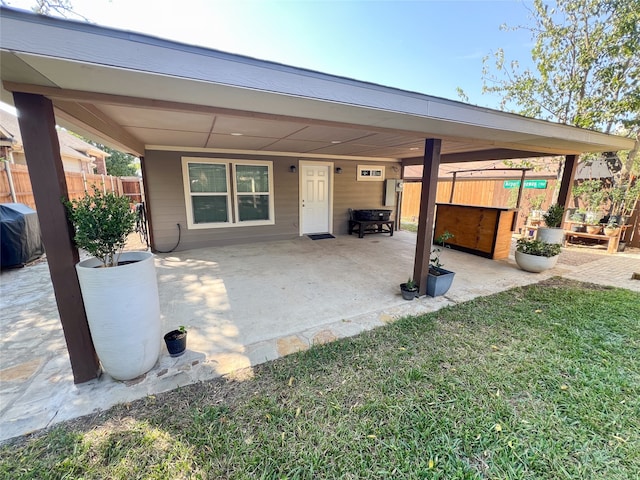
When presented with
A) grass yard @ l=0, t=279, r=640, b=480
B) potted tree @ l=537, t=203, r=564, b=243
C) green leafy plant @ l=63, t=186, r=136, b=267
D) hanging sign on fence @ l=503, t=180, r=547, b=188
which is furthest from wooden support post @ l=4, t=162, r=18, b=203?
hanging sign on fence @ l=503, t=180, r=547, b=188

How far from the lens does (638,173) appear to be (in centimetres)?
645

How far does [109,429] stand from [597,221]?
32.6ft

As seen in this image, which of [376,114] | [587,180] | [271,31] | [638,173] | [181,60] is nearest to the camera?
[181,60]

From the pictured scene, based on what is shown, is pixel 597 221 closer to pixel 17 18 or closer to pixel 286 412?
pixel 286 412

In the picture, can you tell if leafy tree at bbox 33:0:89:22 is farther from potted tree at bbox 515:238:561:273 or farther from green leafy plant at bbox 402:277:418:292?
potted tree at bbox 515:238:561:273

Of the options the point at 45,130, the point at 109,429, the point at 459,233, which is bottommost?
the point at 109,429

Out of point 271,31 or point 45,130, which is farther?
point 271,31

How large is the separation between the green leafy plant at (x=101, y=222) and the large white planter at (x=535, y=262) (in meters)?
5.86

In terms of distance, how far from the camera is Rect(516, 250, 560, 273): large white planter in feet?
15.4

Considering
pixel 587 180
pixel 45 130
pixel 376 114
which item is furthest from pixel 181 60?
pixel 587 180

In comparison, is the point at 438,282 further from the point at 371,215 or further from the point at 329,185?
the point at 329,185

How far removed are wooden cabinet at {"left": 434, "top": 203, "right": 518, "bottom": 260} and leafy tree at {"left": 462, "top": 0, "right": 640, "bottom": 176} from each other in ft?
13.0

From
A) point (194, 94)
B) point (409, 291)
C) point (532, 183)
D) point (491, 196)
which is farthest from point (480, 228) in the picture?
point (491, 196)

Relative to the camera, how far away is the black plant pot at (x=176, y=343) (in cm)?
239
